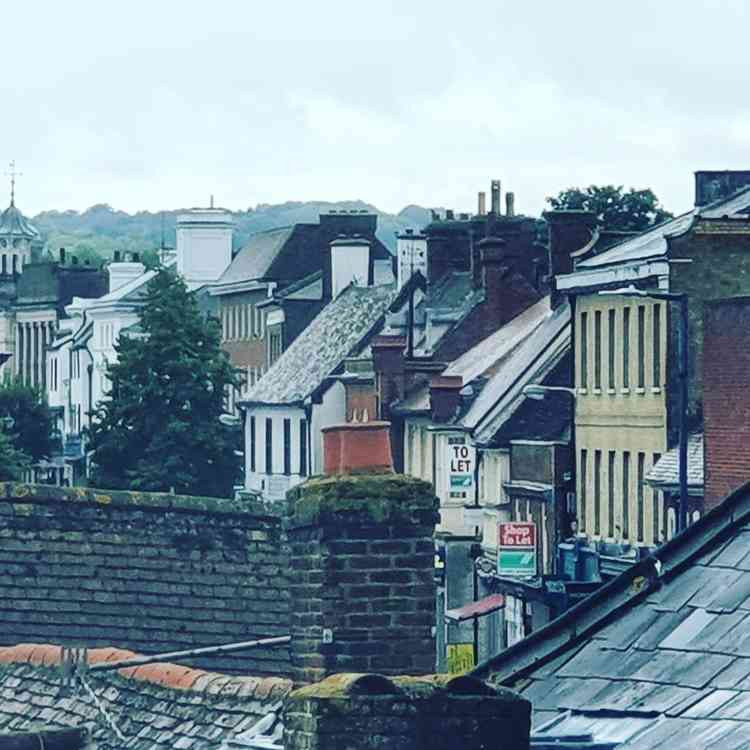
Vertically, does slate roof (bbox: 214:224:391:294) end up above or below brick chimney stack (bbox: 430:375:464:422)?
above

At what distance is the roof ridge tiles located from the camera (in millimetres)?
20078

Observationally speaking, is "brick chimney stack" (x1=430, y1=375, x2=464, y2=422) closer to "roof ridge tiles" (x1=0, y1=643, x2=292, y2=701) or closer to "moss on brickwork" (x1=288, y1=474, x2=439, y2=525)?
"roof ridge tiles" (x1=0, y1=643, x2=292, y2=701)

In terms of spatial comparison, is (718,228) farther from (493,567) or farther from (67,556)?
(67,556)

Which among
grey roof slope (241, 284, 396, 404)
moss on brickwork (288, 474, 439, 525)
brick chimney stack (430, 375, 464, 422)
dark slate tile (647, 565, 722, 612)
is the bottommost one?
dark slate tile (647, 565, 722, 612)

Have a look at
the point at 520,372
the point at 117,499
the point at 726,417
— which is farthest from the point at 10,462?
the point at 117,499

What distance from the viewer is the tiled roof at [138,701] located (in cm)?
2016

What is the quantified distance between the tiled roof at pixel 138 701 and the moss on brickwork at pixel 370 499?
1.22m

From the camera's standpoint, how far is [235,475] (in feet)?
373

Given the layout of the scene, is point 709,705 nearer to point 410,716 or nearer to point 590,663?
point 410,716

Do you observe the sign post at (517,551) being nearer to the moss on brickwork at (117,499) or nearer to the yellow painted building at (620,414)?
the yellow painted building at (620,414)

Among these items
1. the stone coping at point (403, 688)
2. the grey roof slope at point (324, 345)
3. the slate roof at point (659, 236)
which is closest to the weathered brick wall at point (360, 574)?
the stone coping at point (403, 688)

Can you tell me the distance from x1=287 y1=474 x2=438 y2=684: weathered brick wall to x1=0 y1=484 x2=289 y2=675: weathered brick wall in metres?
8.79

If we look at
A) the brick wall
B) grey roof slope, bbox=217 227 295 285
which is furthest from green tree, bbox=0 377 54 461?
the brick wall

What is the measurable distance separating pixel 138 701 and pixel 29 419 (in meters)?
128
